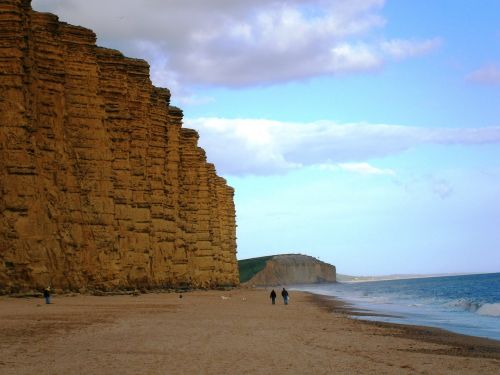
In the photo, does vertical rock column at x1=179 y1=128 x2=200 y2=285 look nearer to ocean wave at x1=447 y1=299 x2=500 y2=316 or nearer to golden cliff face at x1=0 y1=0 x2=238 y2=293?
golden cliff face at x1=0 y1=0 x2=238 y2=293

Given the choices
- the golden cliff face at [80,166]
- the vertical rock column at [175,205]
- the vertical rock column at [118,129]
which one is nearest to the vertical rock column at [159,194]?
the golden cliff face at [80,166]

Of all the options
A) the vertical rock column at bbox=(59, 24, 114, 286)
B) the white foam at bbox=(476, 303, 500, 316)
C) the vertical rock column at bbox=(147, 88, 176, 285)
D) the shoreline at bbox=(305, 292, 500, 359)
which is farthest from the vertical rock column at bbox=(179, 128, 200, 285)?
the shoreline at bbox=(305, 292, 500, 359)

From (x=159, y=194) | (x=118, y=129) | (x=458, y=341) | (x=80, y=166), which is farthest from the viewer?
(x=159, y=194)

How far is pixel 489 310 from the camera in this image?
35.6 meters

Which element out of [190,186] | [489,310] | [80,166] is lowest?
[489,310]

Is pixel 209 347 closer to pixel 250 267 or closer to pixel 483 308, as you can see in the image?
pixel 483 308

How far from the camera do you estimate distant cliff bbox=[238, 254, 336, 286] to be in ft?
549

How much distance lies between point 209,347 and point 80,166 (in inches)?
863

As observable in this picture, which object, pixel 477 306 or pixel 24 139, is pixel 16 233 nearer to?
pixel 24 139

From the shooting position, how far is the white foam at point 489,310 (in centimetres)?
3409

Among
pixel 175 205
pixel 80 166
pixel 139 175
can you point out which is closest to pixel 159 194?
pixel 175 205

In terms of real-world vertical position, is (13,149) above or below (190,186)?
below

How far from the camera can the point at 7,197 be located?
84.3ft

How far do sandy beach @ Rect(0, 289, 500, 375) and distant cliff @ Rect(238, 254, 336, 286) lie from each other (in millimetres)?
144911
